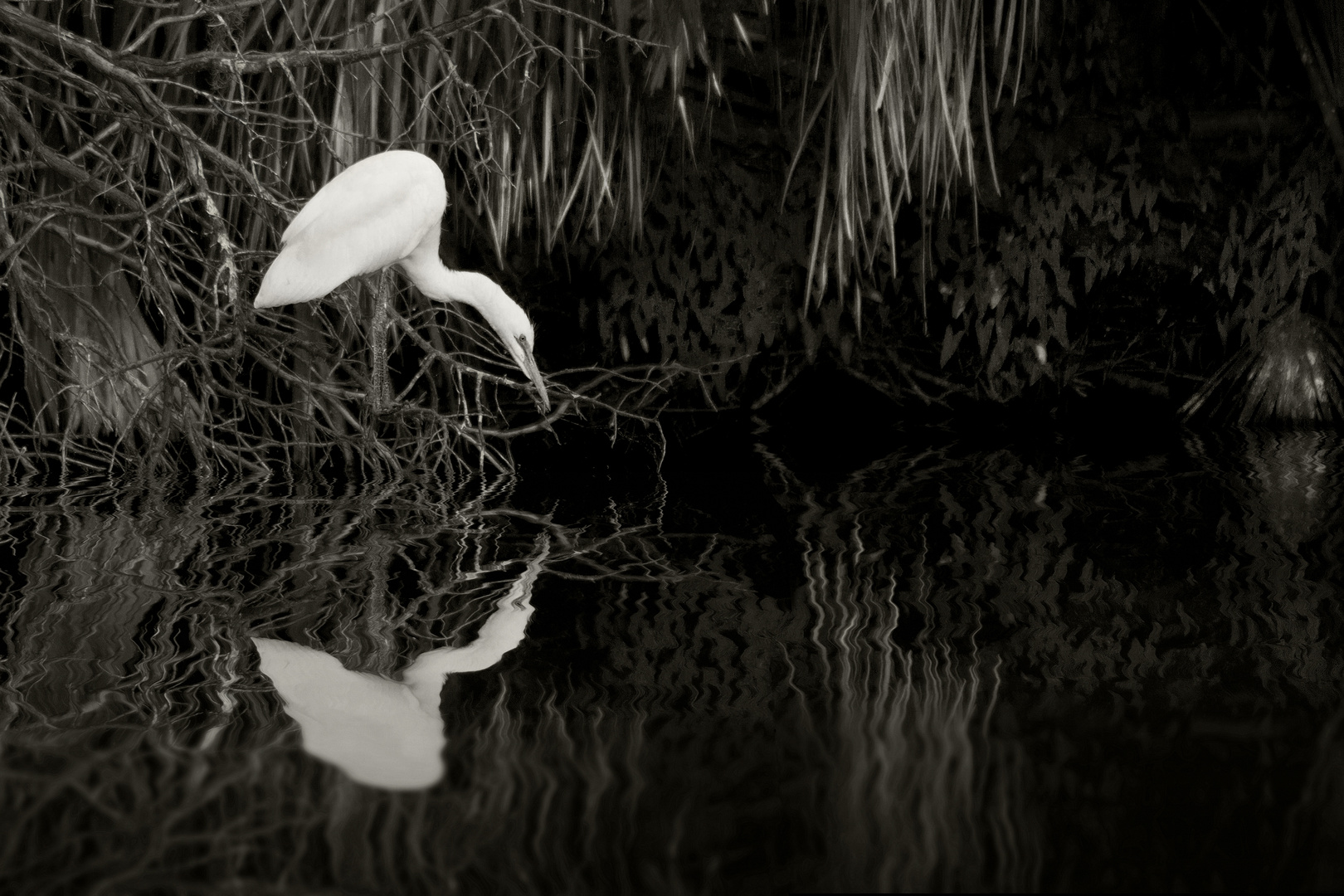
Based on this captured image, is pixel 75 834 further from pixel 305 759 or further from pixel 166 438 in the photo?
pixel 166 438

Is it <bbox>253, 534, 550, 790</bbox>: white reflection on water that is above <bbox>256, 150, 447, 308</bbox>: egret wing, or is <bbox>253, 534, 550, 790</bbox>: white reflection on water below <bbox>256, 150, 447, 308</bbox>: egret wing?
below

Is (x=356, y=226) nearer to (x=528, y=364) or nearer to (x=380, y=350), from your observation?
(x=380, y=350)

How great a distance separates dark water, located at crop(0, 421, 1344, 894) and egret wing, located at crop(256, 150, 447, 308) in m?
0.43

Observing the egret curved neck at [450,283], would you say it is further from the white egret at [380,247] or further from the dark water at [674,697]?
the dark water at [674,697]

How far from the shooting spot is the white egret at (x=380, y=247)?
241 cm

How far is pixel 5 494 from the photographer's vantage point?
262cm

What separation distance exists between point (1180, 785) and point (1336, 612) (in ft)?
2.17

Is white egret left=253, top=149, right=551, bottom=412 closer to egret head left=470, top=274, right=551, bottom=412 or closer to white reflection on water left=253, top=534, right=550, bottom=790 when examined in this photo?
egret head left=470, top=274, right=551, bottom=412

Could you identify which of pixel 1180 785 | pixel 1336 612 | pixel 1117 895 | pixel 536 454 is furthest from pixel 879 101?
pixel 1117 895

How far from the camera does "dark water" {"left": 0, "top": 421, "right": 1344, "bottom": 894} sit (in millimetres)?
1088

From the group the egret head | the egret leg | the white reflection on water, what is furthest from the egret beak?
the white reflection on water

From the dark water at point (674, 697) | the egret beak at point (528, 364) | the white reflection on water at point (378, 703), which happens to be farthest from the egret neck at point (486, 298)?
the white reflection on water at point (378, 703)

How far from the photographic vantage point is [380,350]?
2.62m

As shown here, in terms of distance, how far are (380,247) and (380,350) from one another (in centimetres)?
21
